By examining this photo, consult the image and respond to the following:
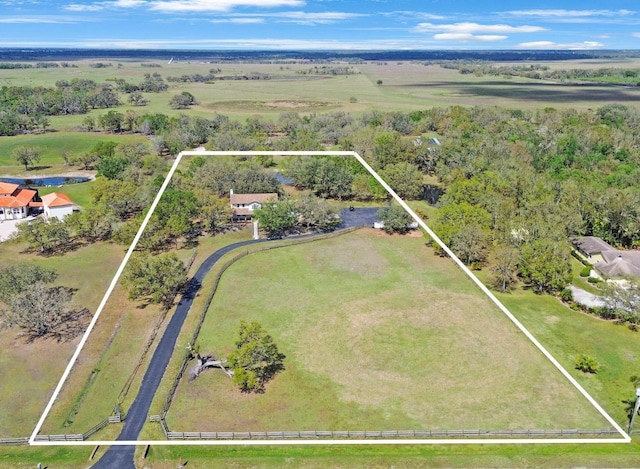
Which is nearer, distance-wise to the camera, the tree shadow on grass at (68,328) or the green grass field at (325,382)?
the green grass field at (325,382)

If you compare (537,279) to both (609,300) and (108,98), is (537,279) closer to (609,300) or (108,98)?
(609,300)

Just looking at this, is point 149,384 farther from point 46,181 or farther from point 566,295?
point 46,181

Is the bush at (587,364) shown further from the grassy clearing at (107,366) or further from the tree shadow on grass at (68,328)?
the tree shadow on grass at (68,328)

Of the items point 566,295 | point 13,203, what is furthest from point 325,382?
point 13,203

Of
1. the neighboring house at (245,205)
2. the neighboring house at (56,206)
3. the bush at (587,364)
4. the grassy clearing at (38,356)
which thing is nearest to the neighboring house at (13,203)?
the neighboring house at (56,206)

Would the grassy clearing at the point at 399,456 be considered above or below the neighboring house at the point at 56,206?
below

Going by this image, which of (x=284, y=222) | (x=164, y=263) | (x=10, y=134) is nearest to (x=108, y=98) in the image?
(x=10, y=134)
